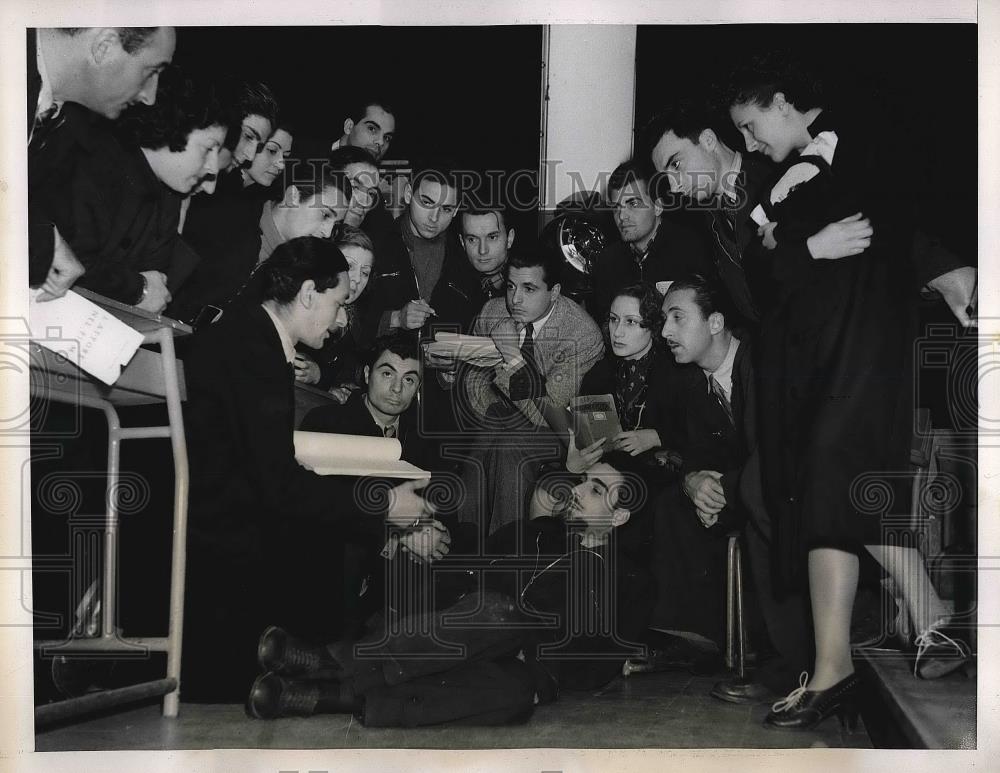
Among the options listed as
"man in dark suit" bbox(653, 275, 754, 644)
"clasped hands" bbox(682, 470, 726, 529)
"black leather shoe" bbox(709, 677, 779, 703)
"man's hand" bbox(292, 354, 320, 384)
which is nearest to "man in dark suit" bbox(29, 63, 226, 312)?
"man's hand" bbox(292, 354, 320, 384)

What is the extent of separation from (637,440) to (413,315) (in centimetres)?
78

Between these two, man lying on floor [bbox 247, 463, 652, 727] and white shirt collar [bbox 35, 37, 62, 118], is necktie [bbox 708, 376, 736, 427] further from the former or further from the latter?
white shirt collar [bbox 35, 37, 62, 118]

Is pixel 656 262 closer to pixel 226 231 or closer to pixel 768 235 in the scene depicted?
pixel 768 235

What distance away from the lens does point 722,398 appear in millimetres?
3068

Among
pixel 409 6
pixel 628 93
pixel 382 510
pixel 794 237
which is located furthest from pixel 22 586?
pixel 794 237

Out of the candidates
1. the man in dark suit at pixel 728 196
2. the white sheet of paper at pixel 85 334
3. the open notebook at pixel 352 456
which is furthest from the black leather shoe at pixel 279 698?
the man in dark suit at pixel 728 196

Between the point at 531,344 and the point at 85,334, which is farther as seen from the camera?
the point at 531,344

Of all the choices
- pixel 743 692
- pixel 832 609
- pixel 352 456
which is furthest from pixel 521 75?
pixel 743 692

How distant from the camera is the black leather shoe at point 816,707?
116 inches

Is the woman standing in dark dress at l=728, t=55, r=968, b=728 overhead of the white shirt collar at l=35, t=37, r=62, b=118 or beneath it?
beneath

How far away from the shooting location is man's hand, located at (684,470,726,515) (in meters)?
3.03

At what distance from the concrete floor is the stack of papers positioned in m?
1.05

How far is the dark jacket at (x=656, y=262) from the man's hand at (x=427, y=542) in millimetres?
805

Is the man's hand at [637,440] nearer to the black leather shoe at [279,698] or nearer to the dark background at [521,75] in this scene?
the dark background at [521,75]
